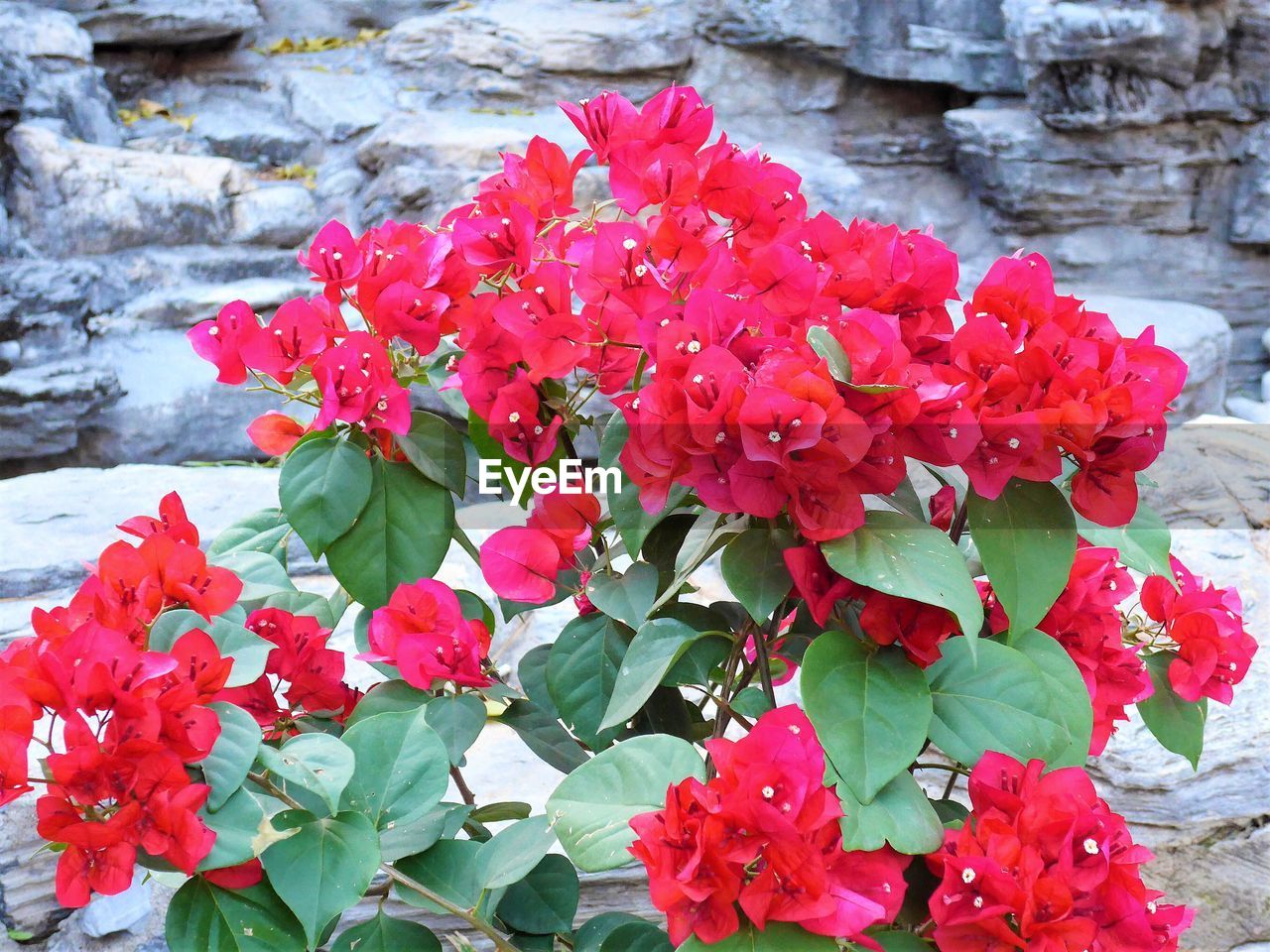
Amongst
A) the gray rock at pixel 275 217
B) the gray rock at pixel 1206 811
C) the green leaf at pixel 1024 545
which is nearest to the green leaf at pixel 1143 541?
the green leaf at pixel 1024 545

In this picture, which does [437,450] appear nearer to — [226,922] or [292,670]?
[292,670]

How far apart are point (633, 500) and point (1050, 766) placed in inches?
10.3

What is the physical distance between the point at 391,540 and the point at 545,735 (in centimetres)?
16

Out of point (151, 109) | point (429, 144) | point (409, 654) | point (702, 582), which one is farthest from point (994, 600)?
point (151, 109)

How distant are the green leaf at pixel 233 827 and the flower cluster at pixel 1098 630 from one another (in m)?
0.40

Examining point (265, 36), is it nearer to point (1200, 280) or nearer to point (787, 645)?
point (1200, 280)

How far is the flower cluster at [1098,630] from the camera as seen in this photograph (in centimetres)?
65

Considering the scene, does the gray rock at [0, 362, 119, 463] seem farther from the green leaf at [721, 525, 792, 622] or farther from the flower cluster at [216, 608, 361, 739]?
the green leaf at [721, 525, 792, 622]

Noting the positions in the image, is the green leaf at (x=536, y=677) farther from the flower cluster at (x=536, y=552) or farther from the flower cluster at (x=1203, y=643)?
the flower cluster at (x=1203, y=643)

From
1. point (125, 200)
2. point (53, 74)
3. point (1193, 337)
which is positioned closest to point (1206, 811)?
point (1193, 337)

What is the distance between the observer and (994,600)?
665mm

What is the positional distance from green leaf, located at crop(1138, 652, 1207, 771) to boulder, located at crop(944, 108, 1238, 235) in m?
4.15

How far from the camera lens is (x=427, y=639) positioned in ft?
2.18

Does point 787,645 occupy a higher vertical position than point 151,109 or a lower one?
higher
